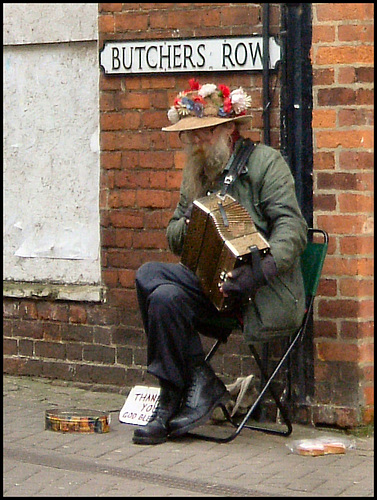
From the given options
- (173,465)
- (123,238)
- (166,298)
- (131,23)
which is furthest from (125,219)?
(173,465)

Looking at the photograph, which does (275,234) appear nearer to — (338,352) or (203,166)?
(203,166)

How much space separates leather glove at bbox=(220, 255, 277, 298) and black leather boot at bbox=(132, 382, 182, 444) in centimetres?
68

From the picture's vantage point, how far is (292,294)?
6016 mm

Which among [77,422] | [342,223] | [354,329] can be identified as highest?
[342,223]

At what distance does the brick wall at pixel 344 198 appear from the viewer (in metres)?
6.36

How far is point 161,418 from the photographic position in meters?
6.18

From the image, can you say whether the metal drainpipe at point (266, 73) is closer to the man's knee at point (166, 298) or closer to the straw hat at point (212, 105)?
the straw hat at point (212, 105)

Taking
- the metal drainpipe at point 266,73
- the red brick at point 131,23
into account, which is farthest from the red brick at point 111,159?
the metal drainpipe at point 266,73

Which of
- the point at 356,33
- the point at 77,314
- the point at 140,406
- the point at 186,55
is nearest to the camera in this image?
the point at 356,33

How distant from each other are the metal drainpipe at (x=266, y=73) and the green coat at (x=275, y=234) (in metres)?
0.55

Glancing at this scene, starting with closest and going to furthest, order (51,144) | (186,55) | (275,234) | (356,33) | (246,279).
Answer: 1. (246,279)
2. (275,234)
3. (356,33)
4. (186,55)
5. (51,144)

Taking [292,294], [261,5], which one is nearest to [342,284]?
[292,294]

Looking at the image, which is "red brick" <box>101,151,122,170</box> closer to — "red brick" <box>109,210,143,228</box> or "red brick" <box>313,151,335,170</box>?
"red brick" <box>109,210,143,228</box>

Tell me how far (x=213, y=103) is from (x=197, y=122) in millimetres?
146
